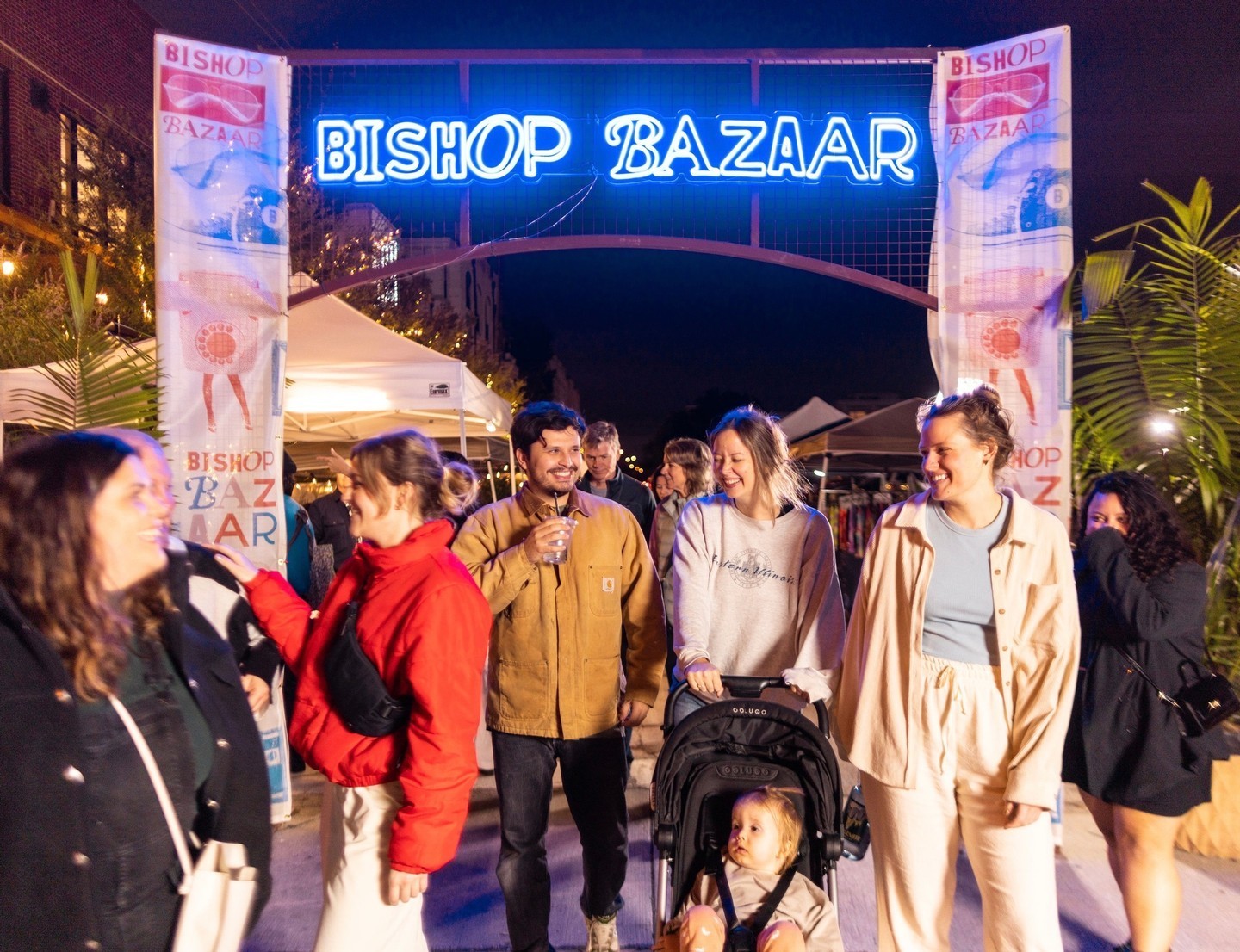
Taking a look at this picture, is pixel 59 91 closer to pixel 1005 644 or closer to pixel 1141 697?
pixel 1005 644

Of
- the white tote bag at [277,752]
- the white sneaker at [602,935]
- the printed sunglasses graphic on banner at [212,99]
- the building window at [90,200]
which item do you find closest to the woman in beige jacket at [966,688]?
the white sneaker at [602,935]

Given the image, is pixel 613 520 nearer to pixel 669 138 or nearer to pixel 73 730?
pixel 73 730

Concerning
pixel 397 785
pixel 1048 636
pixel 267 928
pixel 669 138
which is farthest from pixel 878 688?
pixel 669 138

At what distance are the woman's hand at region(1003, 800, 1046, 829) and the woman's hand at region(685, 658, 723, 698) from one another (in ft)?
3.19

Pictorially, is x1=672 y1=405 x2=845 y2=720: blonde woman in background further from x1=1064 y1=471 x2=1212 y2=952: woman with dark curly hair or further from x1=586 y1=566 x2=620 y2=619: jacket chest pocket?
x1=1064 y1=471 x2=1212 y2=952: woman with dark curly hair

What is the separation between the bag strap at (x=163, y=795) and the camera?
184 centimetres

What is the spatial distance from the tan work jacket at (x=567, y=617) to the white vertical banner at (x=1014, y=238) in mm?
2497

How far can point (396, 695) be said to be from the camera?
2.33 metres

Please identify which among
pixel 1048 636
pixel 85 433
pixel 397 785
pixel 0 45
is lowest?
pixel 397 785

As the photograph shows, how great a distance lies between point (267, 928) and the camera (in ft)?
12.8

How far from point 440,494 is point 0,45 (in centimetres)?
2047

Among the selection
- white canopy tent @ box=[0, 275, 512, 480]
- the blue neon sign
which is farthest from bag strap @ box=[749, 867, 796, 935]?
white canopy tent @ box=[0, 275, 512, 480]

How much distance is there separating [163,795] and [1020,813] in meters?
2.32

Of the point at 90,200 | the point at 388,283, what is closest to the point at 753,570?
the point at 388,283
